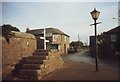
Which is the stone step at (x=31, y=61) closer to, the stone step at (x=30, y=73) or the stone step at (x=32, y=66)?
the stone step at (x=32, y=66)

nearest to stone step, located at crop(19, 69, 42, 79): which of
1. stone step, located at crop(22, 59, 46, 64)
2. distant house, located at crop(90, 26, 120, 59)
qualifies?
stone step, located at crop(22, 59, 46, 64)

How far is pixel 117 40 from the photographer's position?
36.7 metres

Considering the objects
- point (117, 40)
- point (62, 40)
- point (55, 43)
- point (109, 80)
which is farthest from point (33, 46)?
point (62, 40)

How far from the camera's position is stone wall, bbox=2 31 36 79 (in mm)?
9453

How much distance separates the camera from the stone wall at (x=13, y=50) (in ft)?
31.0

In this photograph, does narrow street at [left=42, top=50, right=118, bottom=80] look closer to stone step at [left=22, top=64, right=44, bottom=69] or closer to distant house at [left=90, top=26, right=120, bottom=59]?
stone step at [left=22, top=64, right=44, bottom=69]

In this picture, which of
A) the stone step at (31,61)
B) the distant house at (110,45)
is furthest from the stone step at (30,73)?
the distant house at (110,45)

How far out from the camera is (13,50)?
1008 cm

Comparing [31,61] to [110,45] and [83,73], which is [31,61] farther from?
[110,45]

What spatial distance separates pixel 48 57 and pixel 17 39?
2125 mm

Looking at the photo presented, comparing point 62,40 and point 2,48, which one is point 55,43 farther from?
point 2,48

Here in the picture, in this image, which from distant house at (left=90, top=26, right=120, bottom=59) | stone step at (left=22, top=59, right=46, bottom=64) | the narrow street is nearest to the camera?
the narrow street

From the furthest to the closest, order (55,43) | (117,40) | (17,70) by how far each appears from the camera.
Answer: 1. (55,43)
2. (117,40)
3. (17,70)

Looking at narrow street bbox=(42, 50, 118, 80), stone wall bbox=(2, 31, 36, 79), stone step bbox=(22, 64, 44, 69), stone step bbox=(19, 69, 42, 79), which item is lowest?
narrow street bbox=(42, 50, 118, 80)
